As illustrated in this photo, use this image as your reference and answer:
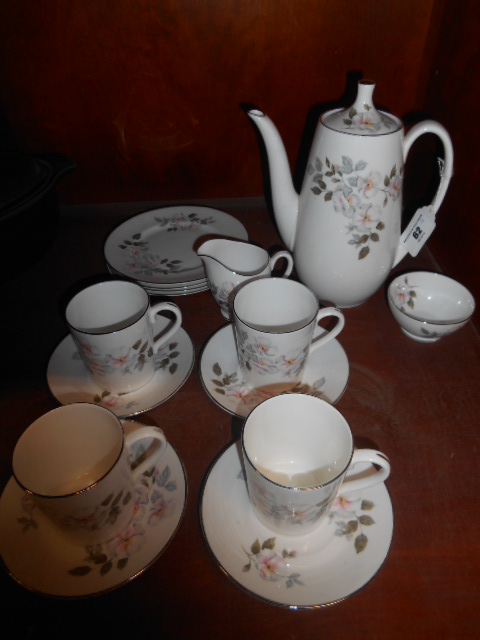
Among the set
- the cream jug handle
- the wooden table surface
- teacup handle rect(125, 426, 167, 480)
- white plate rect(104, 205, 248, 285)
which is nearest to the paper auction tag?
the cream jug handle

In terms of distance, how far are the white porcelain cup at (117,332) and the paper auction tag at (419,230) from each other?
1.07ft

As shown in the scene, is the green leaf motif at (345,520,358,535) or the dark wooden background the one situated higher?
the dark wooden background

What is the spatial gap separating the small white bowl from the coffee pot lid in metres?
0.23

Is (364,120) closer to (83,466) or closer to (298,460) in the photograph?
(298,460)

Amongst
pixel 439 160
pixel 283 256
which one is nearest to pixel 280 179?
pixel 283 256

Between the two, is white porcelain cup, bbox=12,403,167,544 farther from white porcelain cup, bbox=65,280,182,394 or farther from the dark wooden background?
the dark wooden background

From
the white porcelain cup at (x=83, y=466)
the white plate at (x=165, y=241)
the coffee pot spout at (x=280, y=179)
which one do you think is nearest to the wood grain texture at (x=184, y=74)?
the white plate at (x=165, y=241)

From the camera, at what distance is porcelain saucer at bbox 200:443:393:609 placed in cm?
39

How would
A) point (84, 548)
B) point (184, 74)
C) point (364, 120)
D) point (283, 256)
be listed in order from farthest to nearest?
point (184, 74) < point (283, 256) < point (364, 120) < point (84, 548)

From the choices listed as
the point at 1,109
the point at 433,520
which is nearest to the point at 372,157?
the point at 433,520

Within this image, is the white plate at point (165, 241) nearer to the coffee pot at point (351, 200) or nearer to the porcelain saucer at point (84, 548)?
the coffee pot at point (351, 200)

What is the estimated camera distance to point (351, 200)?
54cm

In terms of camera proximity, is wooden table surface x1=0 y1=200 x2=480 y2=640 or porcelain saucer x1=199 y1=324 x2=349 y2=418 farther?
porcelain saucer x1=199 y1=324 x2=349 y2=418

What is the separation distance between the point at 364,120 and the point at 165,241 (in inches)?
15.7
